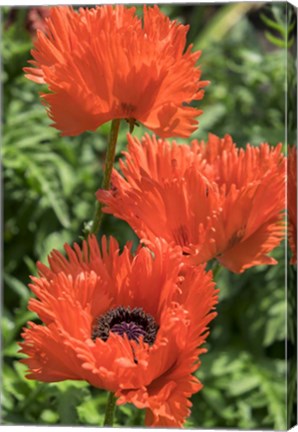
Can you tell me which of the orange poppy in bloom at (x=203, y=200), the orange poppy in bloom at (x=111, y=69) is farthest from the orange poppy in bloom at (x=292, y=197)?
the orange poppy in bloom at (x=111, y=69)

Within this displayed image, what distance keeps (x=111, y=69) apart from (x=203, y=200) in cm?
17

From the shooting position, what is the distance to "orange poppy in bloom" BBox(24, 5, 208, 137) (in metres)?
1.14

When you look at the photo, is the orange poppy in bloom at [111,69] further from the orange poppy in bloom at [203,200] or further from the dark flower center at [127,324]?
the dark flower center at [127,324]

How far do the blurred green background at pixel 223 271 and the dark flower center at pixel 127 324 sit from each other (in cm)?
43

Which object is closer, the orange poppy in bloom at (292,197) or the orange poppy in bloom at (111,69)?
the orange poppy in bloom at (111,69)

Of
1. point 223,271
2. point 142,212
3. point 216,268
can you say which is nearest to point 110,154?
point 142,212

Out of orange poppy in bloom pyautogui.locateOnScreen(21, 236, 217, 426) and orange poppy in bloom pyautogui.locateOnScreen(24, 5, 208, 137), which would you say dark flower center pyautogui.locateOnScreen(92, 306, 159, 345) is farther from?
orange poppy in bloom pyautogui.locateOnScreen(24, 5, 208, 137)

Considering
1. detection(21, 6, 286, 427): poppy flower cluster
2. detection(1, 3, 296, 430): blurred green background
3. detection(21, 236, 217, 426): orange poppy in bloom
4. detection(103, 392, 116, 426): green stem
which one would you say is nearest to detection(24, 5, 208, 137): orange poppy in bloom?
detection(21, 6, 286, 427): poppy flower cluster

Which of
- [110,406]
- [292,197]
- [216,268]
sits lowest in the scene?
[110,406]

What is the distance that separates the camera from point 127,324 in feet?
3.76

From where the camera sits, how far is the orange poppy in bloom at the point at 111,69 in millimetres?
1138

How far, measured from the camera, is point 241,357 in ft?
6.37

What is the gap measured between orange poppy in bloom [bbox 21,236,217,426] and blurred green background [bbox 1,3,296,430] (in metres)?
0.44

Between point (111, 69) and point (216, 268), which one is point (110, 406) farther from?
point (111, 69)
